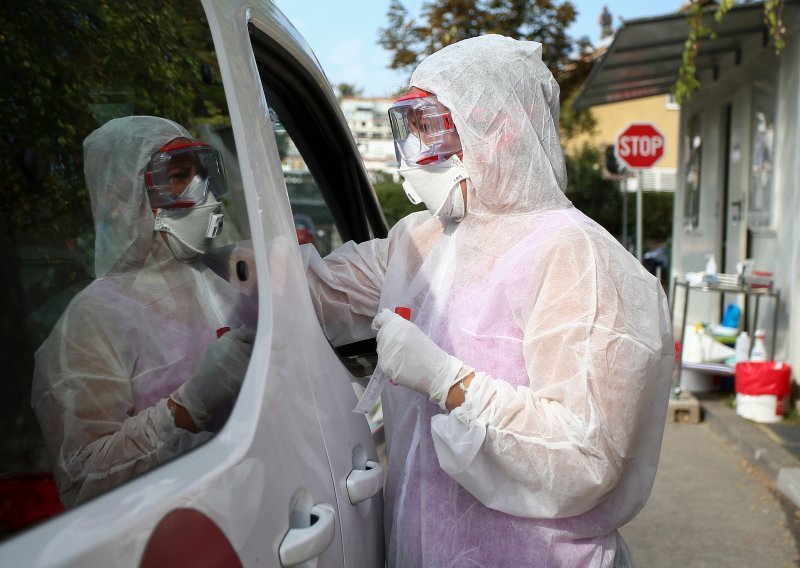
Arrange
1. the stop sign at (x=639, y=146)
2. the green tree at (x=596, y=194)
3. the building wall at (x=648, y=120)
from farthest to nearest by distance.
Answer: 1. the building wall at (x=648, y=120)
2. the green tree at (x=596, y=194)
3. the stop sign at (x=639, y=146)

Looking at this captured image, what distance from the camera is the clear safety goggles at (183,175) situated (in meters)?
1.47

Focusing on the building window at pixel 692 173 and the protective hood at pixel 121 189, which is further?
the building window at pixel 692 173

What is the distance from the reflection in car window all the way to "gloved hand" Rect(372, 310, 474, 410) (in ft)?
3.18

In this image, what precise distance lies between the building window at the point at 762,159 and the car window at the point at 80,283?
7.36 meters

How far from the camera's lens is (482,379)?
1.81 metres

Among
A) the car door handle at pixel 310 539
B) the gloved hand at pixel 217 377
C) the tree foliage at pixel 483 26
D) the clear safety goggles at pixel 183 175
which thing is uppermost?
the tree foliage at pixel 483 26

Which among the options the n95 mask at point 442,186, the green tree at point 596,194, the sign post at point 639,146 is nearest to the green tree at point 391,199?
the n95 mask at point 442,186

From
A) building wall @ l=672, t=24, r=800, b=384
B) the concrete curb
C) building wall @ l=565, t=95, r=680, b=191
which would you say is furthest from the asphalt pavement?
building wall @ l=565, t=95, r=680, b=191

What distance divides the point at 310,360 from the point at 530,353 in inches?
19.2

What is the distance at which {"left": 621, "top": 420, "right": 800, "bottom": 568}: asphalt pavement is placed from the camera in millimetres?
4590

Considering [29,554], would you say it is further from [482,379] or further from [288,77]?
[288,77]

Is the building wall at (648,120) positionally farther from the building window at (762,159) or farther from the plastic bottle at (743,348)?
the plastic bottle at (743,348)

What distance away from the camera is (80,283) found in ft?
4.27

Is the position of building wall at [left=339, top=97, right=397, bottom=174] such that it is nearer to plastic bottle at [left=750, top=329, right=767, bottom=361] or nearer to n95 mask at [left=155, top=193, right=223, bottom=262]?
n95 mask at [left=155, top=193, right=223, bottom=262]
